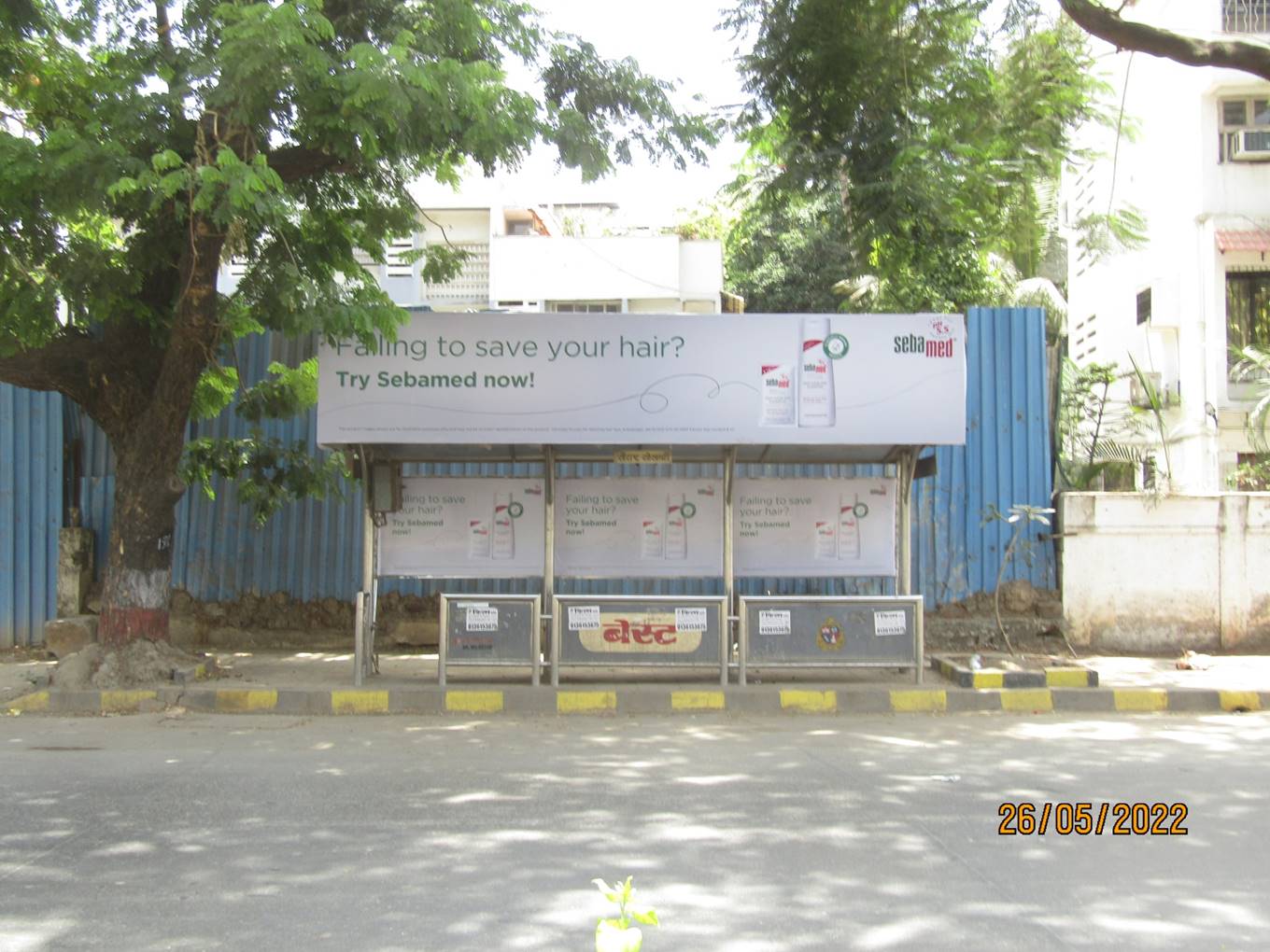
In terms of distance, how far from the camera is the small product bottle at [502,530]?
10.5 metres

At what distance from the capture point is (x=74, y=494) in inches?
469

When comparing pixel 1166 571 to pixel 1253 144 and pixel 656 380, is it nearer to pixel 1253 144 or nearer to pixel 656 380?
pixel 656 380

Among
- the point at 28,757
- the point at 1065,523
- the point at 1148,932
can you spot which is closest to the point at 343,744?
the point at 28,757

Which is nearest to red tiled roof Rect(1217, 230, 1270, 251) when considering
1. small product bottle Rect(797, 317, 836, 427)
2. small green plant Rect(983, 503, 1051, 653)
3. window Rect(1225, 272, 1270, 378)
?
window Rect(1225, 272, 1270, 378)

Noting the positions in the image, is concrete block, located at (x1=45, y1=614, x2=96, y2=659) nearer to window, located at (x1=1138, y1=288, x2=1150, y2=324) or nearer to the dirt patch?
the dirt patch

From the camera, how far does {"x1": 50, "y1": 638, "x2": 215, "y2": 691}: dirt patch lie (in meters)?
9.28

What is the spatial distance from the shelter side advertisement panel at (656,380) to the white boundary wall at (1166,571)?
10.2ft

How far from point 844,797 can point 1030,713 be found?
381 cm

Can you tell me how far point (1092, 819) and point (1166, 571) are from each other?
22.4ft

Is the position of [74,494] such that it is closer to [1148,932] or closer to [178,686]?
[178,686]

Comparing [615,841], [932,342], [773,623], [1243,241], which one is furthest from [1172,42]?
[1243,241]

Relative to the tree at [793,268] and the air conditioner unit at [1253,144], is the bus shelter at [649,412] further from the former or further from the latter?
the tree at [793,268]

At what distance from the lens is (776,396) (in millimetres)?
9391

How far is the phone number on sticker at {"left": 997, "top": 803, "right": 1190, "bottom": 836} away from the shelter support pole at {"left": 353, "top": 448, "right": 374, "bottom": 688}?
18.5ft
